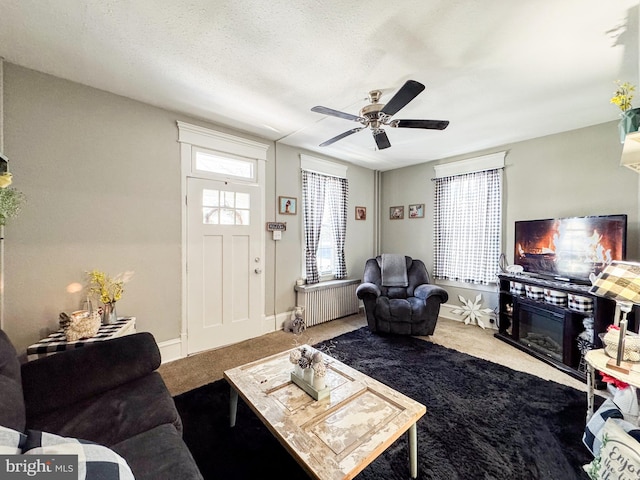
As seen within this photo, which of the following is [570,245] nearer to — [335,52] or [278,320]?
[335,52]

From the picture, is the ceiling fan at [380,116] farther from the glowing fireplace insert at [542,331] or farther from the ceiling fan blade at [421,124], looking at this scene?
the glowing fireplace insert at [542,331]

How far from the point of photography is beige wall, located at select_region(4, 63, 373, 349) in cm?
201

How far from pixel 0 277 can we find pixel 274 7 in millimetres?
2664

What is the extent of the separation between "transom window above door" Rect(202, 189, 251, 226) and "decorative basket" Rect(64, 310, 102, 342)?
4.29 ft

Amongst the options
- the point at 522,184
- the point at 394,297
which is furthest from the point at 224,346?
the point at 522,184

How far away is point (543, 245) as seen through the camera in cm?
299

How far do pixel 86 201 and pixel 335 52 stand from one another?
2373 millimetres

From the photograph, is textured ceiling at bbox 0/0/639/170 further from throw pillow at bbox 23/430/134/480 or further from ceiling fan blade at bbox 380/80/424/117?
throw pillow at bbox 23/430/134/480

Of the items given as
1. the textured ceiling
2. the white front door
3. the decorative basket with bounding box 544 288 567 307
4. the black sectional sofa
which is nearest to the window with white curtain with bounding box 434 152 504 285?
the decorative basket with bounding box 544 288 567 307

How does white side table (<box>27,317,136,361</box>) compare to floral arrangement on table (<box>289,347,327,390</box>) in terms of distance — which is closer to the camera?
floral arrangement on table (<box>289,347,327,390</box>)

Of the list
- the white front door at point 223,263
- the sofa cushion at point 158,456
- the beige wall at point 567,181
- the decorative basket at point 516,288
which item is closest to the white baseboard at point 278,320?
the white front door at point 223,263

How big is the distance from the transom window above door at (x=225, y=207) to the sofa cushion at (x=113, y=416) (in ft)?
6.06

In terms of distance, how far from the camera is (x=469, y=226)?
12.6ft

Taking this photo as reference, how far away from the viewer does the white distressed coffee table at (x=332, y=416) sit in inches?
43.5
